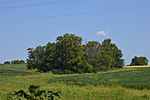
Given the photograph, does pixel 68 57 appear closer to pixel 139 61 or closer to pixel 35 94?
pixel 139 61

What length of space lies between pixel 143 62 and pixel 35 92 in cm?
12788

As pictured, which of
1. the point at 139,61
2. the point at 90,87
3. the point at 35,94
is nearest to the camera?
the point at 35,94

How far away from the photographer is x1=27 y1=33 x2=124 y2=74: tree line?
74.9 meters

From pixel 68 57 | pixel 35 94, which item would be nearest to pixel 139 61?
pixel 68 57

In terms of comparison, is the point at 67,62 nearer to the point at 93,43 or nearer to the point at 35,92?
the point at 93,43

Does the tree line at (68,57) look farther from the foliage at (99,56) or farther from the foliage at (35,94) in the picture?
the foliage at (35,94)

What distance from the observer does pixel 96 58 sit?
→ 275ft

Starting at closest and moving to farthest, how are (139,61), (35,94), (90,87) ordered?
1. (35,94)
2. (90,87)
3. (139,61)

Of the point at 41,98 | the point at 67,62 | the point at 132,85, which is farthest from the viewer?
the point at 67,62

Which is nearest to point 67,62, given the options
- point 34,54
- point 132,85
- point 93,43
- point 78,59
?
point 78,59

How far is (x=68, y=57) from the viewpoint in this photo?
74500 millimetres

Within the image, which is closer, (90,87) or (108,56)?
(90,87)

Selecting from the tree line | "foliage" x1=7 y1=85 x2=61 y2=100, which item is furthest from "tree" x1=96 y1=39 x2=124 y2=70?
"foliage" x1=7 y1=85 x2=61 y2=100

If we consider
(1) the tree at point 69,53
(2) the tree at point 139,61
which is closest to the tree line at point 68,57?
(1) the tree at point 69,53
